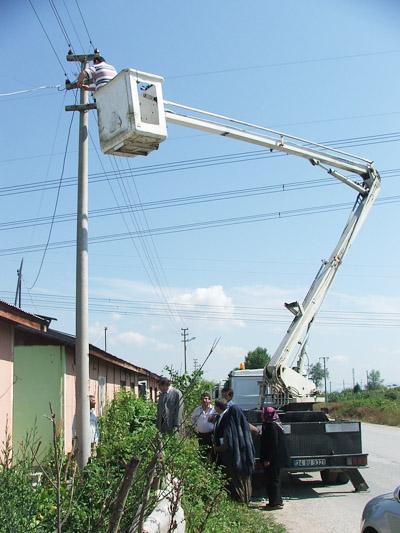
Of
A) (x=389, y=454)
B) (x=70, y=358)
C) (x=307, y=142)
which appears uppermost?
(x=307, y=142)

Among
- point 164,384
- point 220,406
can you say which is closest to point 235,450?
point 220,406

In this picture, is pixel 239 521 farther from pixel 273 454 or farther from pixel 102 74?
pixel 102 74

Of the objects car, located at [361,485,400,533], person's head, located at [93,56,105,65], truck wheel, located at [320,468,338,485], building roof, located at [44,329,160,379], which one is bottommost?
truck wheel, located at [320,468,338,485]

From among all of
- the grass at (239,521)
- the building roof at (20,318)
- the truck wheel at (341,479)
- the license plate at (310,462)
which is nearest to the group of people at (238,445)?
the grass at (239,521)

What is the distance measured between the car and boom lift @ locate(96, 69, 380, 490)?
190 inches

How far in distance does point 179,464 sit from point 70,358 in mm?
7377

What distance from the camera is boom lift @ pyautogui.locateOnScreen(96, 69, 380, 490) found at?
8.41 metres

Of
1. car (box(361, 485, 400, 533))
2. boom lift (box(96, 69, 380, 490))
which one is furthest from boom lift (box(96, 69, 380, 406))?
car (box(361, 485, 400, 533))

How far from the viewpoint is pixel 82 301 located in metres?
8.90

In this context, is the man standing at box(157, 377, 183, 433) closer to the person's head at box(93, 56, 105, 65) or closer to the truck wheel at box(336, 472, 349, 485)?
the truck wheel at box(336, 472, 349, 485)

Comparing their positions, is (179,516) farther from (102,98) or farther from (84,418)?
(102,98)

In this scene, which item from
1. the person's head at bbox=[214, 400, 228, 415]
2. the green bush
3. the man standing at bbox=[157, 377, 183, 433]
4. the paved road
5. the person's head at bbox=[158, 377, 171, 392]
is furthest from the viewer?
the person's head at bbox=[214, 400, 228, 415]

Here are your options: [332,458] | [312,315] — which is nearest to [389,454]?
[312,315]

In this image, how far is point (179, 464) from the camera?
Result: 6.55 meters
